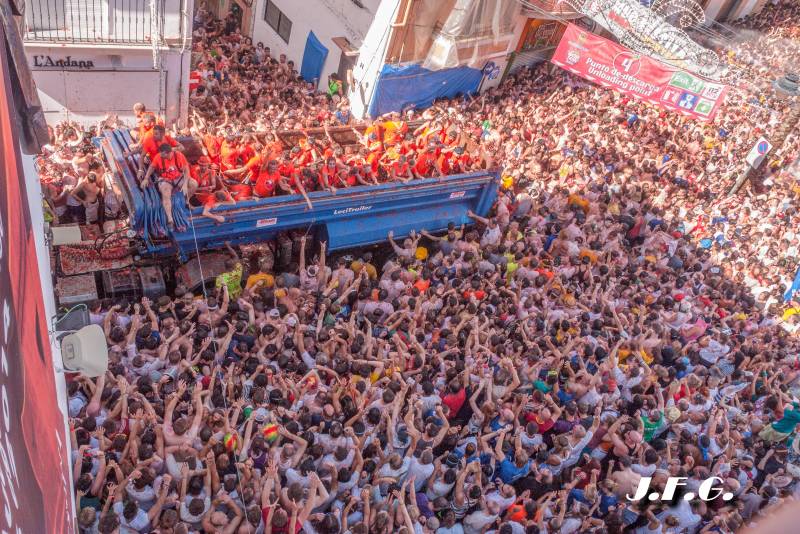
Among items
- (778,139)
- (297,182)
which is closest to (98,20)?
(297,182)

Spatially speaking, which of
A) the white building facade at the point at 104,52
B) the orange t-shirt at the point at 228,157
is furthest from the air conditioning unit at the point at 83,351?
the white building facade at the point at 104,52

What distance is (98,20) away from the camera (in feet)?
39.9

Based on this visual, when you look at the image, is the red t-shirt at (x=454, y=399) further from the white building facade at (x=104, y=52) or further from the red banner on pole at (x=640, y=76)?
the red banner on pole at (x=640, y=76)

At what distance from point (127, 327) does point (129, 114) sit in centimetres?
703

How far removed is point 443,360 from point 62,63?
8820 mm

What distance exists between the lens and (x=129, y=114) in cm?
1306

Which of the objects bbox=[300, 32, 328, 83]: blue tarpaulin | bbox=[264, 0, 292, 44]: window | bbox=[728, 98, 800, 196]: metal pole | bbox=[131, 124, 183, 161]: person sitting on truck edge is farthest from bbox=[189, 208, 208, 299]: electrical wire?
bbox=[728, 98, 800, 196]: metal pole

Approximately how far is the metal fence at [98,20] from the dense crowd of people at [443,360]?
2081mm

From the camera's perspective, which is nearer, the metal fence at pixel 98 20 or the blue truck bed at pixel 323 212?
the blue truck bed at pixel 323 212

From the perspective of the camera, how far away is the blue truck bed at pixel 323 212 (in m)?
8.77

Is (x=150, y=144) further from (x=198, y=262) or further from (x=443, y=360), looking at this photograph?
(x=443, y=360)

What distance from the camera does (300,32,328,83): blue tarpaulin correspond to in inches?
653

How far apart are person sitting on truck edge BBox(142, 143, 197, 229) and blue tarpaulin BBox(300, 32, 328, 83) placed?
8.71m

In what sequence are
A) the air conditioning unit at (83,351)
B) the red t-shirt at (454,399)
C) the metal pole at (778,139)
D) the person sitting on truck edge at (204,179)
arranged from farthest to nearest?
the metal pole at (778,139), the person sitting on truck edge at (204,179), the red t-shirt at (454,399), the air conditioning unit at (83,351)
